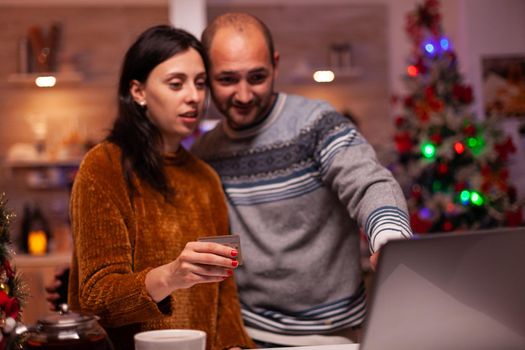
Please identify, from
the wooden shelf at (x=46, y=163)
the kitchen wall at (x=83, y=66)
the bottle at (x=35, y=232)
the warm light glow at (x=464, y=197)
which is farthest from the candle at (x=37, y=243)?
the warm light glow at (x=464, y=197)

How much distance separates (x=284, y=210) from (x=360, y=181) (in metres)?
0.31

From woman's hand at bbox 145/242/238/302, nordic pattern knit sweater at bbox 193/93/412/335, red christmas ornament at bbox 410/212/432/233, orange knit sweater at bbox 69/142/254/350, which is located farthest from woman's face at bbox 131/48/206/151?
red christmas ornament at bbox 410/212/432/233

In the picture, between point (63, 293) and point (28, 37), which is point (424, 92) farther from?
point (63, 293)

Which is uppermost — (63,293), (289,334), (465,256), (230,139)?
(230,139)

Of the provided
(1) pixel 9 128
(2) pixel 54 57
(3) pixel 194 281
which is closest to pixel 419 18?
(2) pixel 54 57

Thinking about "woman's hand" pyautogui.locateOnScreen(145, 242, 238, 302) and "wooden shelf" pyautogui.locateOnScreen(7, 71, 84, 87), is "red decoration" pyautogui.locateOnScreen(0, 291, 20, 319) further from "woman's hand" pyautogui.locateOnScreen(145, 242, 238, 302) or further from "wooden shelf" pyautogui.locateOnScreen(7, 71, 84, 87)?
"wooden shelf" pyautogui.locateOnScreen(7, 71, 84, 87)

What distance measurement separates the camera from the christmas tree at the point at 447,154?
4863 mm

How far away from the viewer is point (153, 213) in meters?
1.74

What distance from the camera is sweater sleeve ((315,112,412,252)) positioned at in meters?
1.64

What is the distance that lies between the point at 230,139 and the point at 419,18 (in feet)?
11.3

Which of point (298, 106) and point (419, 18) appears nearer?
point (298, 106)

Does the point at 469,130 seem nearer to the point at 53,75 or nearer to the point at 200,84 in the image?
the point at 53,75

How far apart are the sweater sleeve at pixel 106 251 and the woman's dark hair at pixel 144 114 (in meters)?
0.09

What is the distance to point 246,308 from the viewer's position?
2105mm
